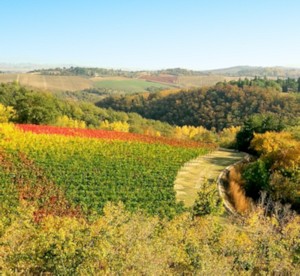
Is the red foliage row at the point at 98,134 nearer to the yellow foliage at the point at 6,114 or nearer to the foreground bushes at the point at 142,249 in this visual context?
Result: the yellow foliage at the point at 6,114

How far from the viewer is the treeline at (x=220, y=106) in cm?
Result: 9924

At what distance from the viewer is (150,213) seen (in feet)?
88.6

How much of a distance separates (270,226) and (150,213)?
29.9 feet

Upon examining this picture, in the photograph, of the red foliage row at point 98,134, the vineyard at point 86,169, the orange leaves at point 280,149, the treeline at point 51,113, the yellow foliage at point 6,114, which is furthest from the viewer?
the yellow foliage at point 6,114

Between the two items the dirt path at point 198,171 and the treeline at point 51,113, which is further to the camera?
the treeline at point 51,113

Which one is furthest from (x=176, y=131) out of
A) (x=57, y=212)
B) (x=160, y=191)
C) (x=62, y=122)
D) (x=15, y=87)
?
(x=57, y=212)

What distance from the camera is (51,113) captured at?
193 ft

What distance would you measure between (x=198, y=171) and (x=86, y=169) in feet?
41.0

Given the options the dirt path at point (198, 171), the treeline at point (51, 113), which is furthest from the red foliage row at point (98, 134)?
the treeline at point (51, 113)

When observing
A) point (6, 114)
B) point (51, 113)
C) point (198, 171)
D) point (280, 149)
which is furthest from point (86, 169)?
point (6, 114)

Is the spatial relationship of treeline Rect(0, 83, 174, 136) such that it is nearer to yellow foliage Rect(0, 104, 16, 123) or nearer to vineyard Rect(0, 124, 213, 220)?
yellow foliage Rect(0, 104, 16, 123)

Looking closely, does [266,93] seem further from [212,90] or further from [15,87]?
[15,87]

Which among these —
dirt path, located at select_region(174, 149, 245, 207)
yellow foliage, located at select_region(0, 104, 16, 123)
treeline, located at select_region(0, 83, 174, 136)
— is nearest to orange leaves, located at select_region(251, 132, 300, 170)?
dirt path, located at select_region(174, 149, 245, 207)

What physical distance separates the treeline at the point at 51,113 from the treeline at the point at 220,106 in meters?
15.8
